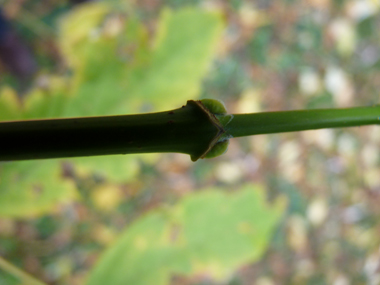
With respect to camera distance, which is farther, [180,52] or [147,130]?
[180,52]

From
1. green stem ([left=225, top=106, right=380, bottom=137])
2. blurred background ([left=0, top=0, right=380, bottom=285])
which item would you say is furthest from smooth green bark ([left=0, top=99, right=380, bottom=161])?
blurred background ([left=0, top=0, right=380, bottom=285])

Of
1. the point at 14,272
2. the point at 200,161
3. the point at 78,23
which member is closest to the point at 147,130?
the point at 14,272

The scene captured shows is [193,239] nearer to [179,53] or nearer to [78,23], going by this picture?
[179,53]

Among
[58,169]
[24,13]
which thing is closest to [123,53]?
[58,169]

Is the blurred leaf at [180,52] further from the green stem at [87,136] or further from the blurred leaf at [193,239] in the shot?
the green stem at [87,136]

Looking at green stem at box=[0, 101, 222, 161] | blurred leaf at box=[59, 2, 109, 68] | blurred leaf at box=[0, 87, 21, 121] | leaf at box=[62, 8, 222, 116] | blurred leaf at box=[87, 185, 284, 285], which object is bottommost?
green stem at box=[0, 101, 222, 161]

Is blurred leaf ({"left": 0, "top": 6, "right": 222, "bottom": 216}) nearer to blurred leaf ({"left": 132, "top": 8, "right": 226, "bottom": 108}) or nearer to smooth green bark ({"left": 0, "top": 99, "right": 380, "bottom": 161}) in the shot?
blurred leaf ({"left": 132, "top": 8, "right": 226, "bottom": 108})
